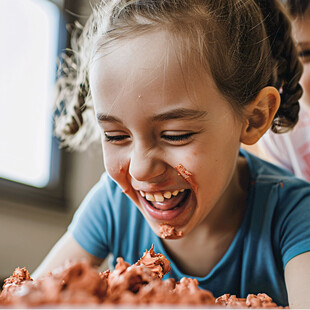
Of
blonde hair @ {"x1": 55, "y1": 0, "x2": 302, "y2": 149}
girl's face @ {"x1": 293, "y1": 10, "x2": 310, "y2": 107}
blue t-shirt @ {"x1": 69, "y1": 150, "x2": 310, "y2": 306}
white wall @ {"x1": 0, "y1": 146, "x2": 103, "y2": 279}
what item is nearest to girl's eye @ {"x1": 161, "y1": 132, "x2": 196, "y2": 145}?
blonde hair @ {"x1": 55, "y1": 0, "x2": 302, "y2": 149}

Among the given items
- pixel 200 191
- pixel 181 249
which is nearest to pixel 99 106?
pixel 200 191

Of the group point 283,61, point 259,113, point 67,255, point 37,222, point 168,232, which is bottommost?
point 37,222

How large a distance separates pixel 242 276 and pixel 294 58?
46 cm

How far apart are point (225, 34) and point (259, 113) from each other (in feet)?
0.52

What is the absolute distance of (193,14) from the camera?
2.23 ft

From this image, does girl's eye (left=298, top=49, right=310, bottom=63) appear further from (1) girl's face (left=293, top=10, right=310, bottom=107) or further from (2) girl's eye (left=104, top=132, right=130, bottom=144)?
(2) girl's eye (left=104, top=132, right=130, bottom=144)

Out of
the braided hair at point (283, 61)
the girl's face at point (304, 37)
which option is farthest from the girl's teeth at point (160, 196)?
the girl's face at point (304, 37)

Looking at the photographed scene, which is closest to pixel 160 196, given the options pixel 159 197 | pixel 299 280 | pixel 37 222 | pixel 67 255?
pixel 159 197

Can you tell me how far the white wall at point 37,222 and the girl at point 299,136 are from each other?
0.94 meters

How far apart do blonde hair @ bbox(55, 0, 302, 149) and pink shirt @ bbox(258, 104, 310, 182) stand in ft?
1.31

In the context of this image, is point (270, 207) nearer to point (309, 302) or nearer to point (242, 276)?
point (242, 276)

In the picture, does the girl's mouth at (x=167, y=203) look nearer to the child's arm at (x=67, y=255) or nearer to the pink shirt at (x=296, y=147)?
the child's arm at (x=67, y=255)

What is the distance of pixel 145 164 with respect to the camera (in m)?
0.62

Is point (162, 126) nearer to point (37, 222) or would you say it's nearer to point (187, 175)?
point (187, 175)
